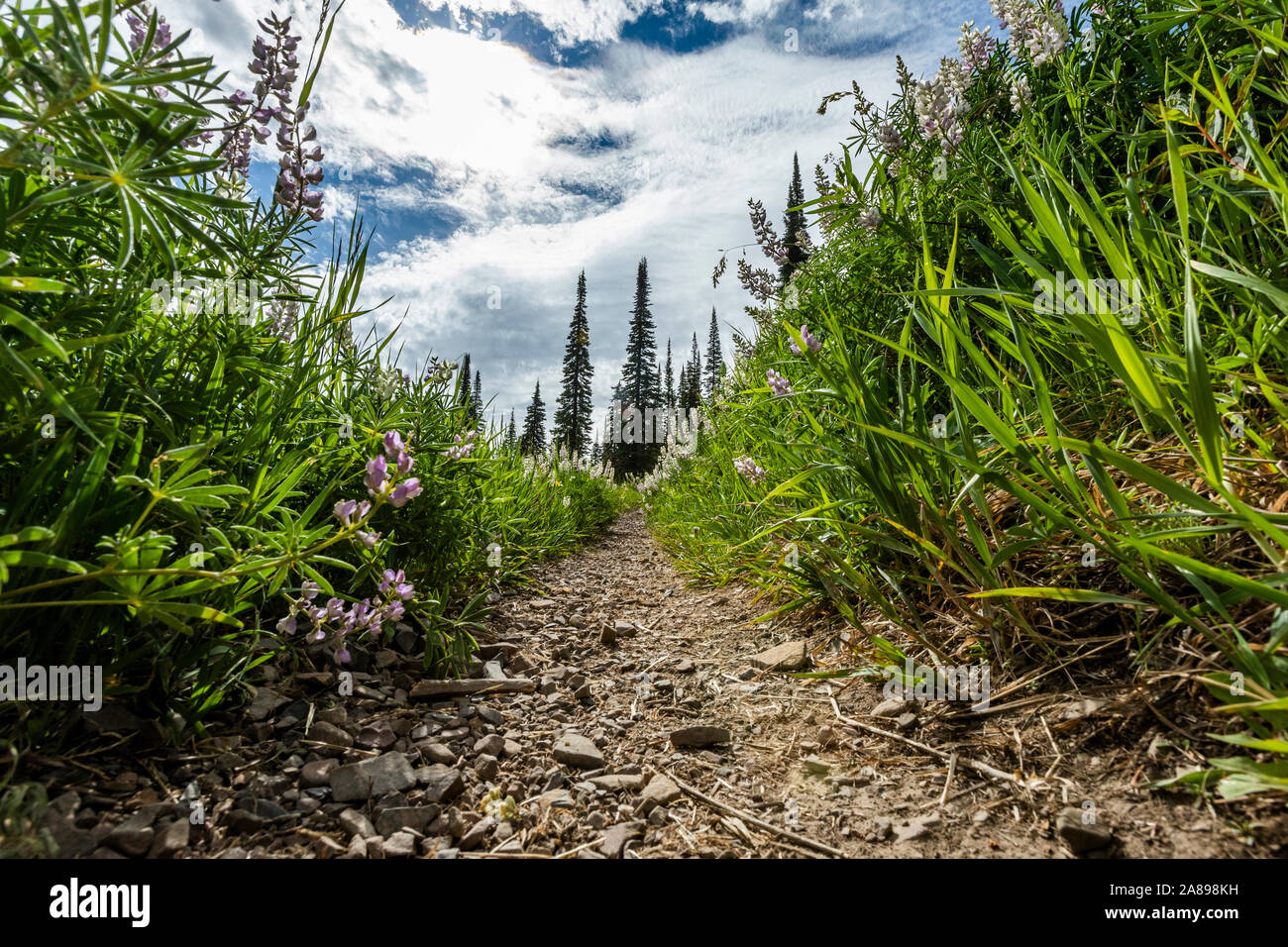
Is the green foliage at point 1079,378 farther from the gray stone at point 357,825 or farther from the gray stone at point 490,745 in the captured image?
the gray stone at point 357,825

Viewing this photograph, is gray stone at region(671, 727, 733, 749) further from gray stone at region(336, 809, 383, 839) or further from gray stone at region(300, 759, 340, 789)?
gray stone at region(300, 759, 340, 789)

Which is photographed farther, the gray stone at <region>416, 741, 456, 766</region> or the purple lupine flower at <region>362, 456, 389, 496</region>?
the gray stone at <region>416, 741, 456, 766</region>

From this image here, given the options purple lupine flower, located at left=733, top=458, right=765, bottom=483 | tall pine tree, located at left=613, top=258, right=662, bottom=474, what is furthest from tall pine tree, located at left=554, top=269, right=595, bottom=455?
purple lupine flower, located at left=733, top=458, right=765, bottom=483

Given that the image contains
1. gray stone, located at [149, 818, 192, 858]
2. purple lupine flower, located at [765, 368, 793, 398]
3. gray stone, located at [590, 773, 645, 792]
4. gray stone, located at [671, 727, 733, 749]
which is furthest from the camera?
purple lupine flower, located at [765, 368, 793, 398]

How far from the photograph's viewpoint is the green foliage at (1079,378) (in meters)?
1.22

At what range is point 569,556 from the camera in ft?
19.5

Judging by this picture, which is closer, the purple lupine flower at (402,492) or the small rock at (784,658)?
the purple lupine flower at (402,492)

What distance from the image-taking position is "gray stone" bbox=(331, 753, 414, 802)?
1434 mm

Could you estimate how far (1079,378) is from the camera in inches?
75.8

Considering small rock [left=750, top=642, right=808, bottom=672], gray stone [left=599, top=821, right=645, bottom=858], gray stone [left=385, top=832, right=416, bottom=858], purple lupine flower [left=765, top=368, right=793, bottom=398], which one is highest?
purple lupine flower [left=765, top=368, right=793, bottom=398]

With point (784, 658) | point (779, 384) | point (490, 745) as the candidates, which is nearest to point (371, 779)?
point (490, 745)

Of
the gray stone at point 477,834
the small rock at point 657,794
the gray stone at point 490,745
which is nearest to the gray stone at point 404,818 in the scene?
the gray stone at point 477,834

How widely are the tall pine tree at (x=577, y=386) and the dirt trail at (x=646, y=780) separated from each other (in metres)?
35.5
